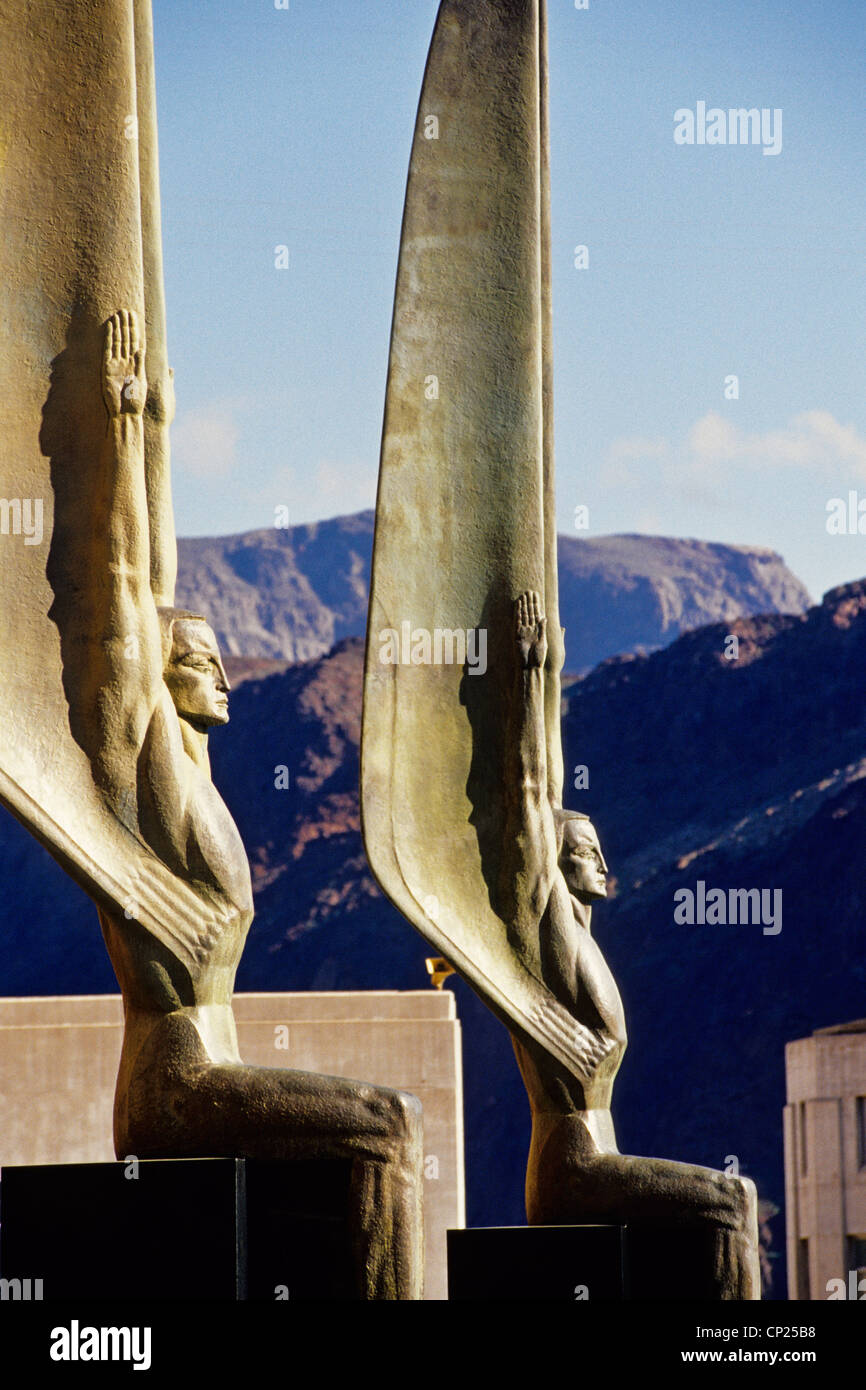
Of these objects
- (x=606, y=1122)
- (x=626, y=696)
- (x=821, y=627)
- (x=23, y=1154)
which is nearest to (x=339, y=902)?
(x=626, y=696)

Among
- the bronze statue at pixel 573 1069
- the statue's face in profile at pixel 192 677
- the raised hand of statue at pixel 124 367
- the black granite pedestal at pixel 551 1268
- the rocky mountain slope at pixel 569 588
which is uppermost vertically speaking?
the rocky mountain slope at pixel 569 588

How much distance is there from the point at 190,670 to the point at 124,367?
1.32 meters

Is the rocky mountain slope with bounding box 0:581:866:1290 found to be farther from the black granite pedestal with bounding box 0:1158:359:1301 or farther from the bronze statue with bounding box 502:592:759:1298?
the black granite pedestal with bounding box 0:1158:359:1301

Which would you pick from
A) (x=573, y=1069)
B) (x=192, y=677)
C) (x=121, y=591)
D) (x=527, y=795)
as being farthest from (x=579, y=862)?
(x=121, y=591)

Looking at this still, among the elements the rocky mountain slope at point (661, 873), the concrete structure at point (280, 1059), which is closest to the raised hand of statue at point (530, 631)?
the concrete structure at point (280, 1059)

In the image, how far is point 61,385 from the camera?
911cm

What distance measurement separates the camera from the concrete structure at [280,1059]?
1634 centimetres

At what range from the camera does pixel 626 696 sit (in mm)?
68125

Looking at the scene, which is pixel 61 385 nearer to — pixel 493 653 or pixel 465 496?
pixel 465 496

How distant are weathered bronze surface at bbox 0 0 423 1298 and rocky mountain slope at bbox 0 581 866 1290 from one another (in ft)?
141

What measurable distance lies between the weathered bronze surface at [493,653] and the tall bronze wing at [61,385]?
1.58 metres

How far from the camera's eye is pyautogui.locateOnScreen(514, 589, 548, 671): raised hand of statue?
10.5 metres

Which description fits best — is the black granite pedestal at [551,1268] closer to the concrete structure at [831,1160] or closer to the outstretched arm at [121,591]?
the outstretched arm at [121,591]
